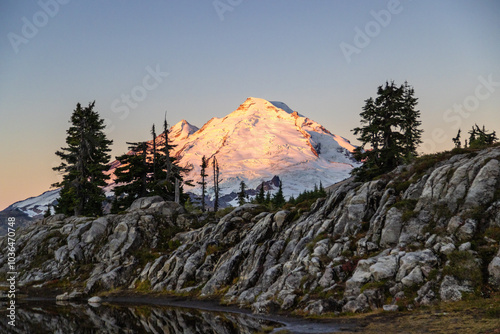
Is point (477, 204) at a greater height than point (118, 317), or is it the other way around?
point (477, 204)

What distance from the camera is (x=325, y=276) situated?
98.0ft

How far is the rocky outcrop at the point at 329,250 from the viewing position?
26.0 m

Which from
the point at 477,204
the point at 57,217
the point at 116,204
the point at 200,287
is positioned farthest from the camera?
the point at 116,204

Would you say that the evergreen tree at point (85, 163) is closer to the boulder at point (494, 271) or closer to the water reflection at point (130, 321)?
the water reflection at point (130, 321)

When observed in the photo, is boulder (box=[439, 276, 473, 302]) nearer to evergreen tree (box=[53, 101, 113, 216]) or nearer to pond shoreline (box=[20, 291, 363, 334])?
pond shoreline (box=[20, 291, 363, 334])

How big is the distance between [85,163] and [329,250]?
5186 cm

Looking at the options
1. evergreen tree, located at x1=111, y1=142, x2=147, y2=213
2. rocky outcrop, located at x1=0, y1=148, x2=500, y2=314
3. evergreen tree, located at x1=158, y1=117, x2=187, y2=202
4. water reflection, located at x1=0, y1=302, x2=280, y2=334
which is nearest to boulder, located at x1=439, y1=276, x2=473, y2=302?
rocky outcrop, located at x1=0, y1=148, x2=500, y2=314

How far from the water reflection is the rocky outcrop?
12.1 feet

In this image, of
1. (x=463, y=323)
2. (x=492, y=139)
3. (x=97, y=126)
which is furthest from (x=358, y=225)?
(x=97, y=126)

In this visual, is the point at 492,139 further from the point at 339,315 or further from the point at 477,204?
the point at 339,315

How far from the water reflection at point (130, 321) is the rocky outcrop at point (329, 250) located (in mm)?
3674

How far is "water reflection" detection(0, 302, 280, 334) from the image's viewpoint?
26500mm

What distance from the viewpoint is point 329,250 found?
33156 millimetres

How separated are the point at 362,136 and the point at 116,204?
44506 mm
